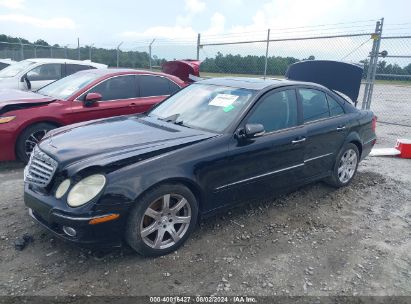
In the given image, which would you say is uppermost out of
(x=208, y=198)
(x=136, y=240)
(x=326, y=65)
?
(x=326, y=65)

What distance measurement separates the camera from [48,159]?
323cm

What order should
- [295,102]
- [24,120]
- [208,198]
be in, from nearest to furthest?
[208,198], [295,102], [24,120]

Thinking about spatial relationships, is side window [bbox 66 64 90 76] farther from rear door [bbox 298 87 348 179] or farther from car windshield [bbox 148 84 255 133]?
rear door [bbox 298 87 348 179]

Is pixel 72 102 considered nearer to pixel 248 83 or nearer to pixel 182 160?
pixel 248 83

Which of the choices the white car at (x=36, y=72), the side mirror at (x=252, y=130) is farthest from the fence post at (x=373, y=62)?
the white car at (x=36, y=72)

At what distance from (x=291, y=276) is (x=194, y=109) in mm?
2034

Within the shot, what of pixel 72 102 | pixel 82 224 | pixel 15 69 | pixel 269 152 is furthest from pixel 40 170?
pixel 15 69

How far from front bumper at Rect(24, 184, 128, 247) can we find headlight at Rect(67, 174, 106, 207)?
0.09m

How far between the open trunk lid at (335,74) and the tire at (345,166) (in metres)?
2.48

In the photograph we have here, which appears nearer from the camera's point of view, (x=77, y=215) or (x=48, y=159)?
(x=77, y=215)

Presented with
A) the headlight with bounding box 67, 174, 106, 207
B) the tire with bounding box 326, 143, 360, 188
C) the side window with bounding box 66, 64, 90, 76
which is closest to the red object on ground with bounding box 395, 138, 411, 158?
the tire with bounding box 326, 143, 360, 188

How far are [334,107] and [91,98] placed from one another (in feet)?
11.8

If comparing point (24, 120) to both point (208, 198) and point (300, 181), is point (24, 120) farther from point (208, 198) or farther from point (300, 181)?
point (300, 181)

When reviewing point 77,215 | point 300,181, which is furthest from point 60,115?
point 300,181
